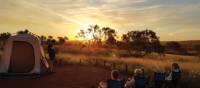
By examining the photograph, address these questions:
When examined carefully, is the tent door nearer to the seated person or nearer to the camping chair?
the camping chair

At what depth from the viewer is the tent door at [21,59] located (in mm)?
21875

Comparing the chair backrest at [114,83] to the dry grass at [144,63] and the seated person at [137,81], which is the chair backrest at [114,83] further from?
the dry grass at [144,63]

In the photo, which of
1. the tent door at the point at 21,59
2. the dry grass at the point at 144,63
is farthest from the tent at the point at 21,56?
the dry grass at the point at 144,63

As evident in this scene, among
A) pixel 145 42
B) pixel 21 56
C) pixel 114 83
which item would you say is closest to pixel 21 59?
pixel 21 56

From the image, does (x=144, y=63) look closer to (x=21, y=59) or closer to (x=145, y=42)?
(x=21, y=59)

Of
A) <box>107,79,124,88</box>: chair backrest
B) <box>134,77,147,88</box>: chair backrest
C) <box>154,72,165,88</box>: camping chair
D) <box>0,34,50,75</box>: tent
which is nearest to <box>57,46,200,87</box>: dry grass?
<box>154,72,165,88</box>: camping chair

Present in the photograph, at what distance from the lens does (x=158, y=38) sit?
57938mm

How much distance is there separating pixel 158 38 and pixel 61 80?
3805 cm

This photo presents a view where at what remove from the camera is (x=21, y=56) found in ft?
72.1

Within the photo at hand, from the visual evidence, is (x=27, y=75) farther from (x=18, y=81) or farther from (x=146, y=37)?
(x=146, y=37)

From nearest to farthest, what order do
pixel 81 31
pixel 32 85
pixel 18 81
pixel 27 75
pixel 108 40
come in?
1. pixel 32 85
2. pixel 18 81
3. pixel 27 75
4. pixel 108 40
5. pixel 81 31

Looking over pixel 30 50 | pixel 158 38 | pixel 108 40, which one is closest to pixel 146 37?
pixel 158 38

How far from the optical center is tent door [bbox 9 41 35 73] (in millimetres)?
21875

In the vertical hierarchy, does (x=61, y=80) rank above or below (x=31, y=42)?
below
